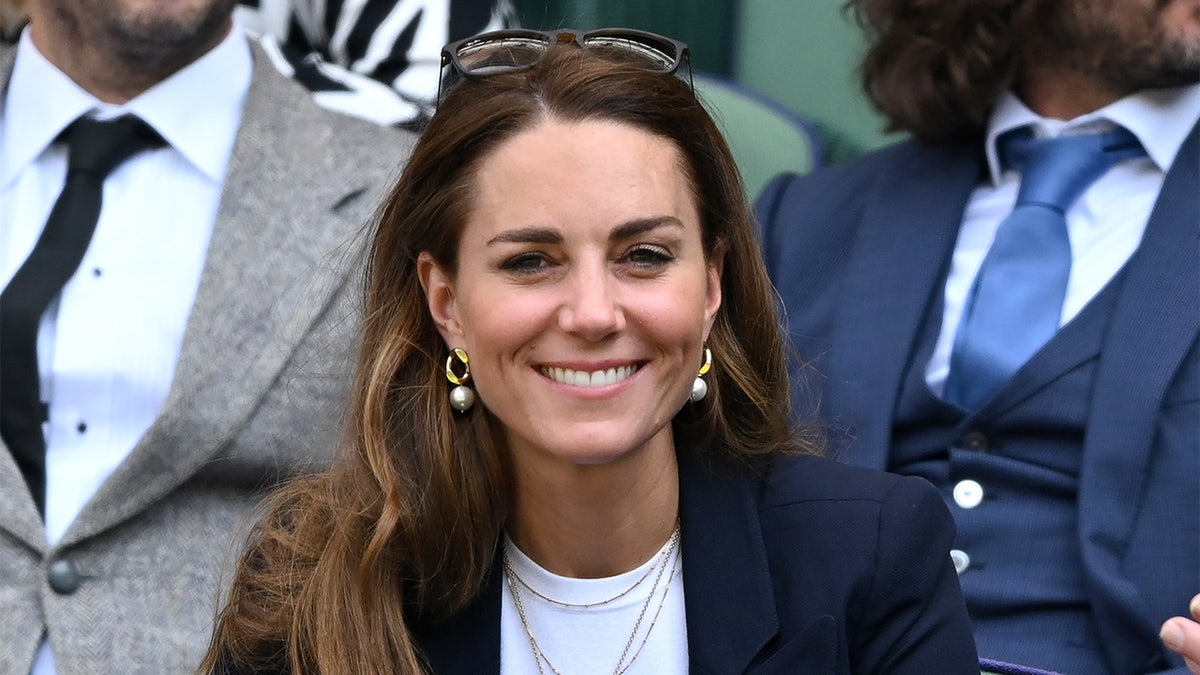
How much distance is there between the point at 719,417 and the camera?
2.55 m

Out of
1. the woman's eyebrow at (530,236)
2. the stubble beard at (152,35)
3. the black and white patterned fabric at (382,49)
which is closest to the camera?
the woman's eyebrow at (530,236)

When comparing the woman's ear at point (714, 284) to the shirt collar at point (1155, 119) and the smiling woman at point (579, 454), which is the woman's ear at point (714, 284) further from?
the shirt collar at point (1155, 119)

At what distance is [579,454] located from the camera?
2.32m

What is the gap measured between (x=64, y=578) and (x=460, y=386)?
829 millimetres

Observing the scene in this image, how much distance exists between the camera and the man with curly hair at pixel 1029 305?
107 inches

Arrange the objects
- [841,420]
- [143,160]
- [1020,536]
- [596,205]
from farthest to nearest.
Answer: [143,160]
[841,420]
[1020,536]
[596,205]

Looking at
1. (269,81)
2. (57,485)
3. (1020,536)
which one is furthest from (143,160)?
(1020,536)

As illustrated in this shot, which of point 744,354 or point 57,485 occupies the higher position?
point 744,354

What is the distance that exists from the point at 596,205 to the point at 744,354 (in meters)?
0.44

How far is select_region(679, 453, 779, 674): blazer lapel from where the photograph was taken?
2.36 m

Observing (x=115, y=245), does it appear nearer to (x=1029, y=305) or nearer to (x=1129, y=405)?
(x=1029, y=305)

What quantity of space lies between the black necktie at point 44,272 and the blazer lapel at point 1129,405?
5.69 ft

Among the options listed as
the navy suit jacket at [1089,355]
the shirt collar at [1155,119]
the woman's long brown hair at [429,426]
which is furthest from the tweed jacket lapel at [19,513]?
the shirt collar at [1155,119]

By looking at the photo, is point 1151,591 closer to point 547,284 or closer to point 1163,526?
point 1163,526
